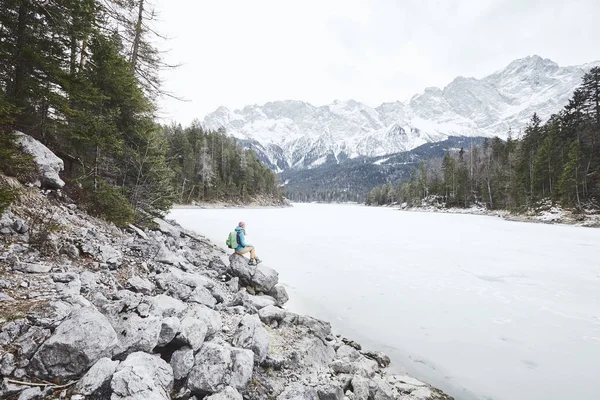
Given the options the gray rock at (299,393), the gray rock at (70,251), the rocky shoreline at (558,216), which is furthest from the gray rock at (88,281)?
the rocky shoreline at (558,216)

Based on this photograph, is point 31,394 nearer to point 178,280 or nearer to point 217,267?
point 178,280

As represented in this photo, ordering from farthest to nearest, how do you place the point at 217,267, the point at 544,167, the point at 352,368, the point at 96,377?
1. the point at 544,167
2. the point at 217,267
3. the point at 352,368
4. the point at 96,377

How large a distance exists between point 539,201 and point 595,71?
21988mm

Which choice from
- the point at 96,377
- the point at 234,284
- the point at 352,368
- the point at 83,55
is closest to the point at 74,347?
the point at 96,377

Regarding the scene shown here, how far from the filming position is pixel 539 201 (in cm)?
4788

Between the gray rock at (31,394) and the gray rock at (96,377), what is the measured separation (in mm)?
285

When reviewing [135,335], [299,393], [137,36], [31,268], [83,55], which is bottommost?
[299,393]

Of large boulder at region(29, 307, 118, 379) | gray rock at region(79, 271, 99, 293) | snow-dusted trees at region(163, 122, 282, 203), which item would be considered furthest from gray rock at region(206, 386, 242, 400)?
snow-dusted trees at region(163, 122, 282, 203)

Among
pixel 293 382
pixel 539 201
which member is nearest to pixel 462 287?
pixel 293 382

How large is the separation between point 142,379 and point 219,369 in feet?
3.36

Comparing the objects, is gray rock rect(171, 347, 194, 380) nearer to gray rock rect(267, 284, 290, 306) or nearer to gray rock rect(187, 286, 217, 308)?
gray rock rect(187, 286, 217, 308)

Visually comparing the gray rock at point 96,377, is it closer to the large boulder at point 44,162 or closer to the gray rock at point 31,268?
the gray rock at point 31,268

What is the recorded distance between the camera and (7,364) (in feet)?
9.29

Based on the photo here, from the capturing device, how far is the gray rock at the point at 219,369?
366 cm
